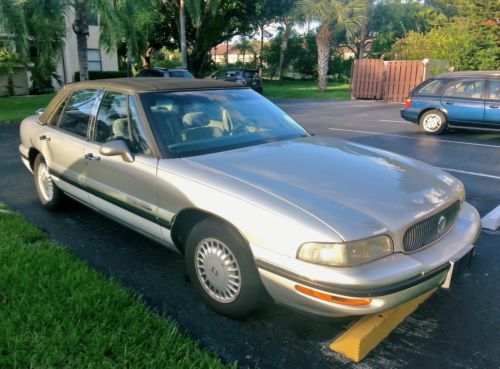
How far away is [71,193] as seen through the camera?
4.48 metres

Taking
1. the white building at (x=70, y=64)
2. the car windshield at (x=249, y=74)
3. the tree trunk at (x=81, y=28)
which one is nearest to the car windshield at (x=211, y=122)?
the tree trunk at (x=81, y=28)

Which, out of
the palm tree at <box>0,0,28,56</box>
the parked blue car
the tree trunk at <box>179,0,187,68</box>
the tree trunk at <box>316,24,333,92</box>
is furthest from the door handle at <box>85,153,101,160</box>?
the tree trunk at <box>316,24,333,92</box>

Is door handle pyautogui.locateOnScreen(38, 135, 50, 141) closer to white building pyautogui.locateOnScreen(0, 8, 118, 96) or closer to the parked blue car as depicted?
the parked blue car

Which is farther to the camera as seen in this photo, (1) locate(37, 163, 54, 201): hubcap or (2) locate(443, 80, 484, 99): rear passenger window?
(2) locate(443, 80, 484, 99): rear passenger window

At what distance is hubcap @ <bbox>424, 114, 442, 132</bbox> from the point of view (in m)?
10.9

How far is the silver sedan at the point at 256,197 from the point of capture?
97.3 inches

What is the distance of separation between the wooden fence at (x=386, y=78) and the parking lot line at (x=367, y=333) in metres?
20.7

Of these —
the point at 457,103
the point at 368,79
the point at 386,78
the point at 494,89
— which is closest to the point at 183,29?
the point at 368,79

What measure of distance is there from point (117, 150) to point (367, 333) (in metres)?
2.21

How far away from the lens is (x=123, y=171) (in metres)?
3.59

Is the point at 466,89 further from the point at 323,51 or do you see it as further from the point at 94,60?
the point at 94,60

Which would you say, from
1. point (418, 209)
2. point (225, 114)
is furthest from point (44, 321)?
point (418, 209)

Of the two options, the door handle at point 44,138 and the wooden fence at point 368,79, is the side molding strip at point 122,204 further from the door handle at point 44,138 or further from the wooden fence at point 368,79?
the wooden fence at point 368,79

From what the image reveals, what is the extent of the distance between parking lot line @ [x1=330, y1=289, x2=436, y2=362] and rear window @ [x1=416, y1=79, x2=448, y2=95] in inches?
360
